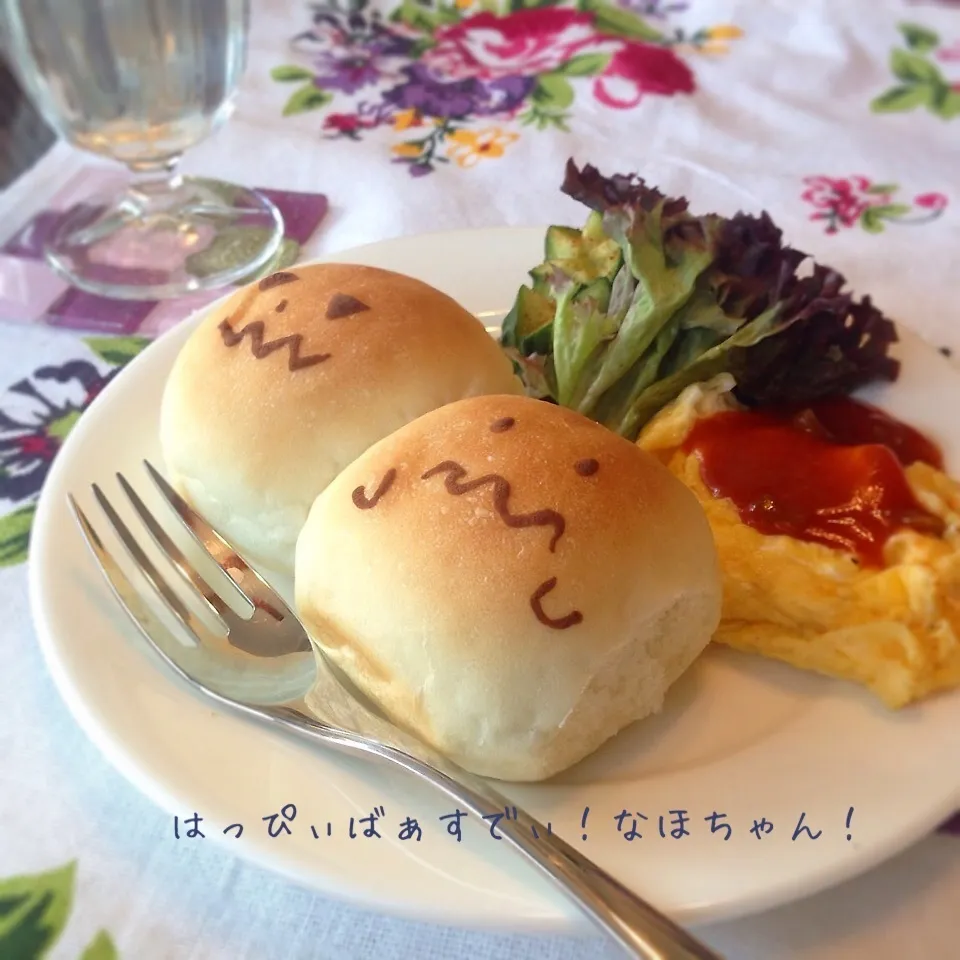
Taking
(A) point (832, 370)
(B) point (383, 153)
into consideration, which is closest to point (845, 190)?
(A) point (832, 370)

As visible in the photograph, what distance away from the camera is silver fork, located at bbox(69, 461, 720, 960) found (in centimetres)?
82

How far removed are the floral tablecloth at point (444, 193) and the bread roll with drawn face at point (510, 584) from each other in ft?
0.71

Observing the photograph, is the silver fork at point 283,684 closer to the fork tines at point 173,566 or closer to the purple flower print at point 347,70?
the fork tines at point 173,566

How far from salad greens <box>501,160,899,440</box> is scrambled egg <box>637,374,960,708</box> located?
0.23 metres

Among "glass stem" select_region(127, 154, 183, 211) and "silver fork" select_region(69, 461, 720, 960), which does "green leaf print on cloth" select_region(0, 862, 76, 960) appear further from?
"glass stem" select_region(127, 154, 183, 211)

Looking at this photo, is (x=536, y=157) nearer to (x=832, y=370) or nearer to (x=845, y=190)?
(x=845, y=190)

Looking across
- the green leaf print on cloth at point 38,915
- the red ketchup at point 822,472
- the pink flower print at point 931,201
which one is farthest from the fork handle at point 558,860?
the pink flower print at point 931,201

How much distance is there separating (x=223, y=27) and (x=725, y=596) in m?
1.51

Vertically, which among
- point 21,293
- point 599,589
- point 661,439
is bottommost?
point 21,293

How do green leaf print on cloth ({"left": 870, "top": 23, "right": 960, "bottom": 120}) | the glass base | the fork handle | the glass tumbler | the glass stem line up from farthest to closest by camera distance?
green leaf print on cloth ({"left": 870, "top": 23, "right": 960, "bottom": 120}) < the glass stem < the glass base < the glass tumbler < the fork handle

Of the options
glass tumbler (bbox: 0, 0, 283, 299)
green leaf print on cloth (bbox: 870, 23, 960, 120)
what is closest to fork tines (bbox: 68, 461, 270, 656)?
glass tumbler (bbox: 0, 0, 283, 299)

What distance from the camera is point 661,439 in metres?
1.42

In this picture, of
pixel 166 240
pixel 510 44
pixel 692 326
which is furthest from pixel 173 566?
pixel 510 44

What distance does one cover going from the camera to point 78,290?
190cm
